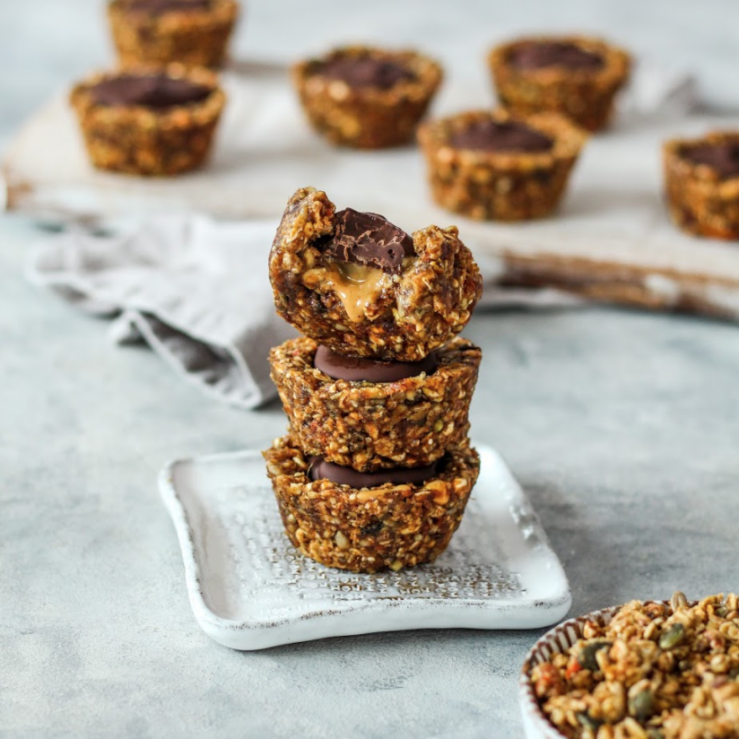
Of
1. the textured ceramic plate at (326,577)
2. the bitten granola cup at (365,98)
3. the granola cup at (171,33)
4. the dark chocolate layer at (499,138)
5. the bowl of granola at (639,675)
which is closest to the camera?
the bowl of granola at (639,675)

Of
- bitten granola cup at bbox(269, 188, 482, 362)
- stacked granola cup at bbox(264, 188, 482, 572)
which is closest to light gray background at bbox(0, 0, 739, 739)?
stacked granola cup at bbox(264, 188, 482, 572)

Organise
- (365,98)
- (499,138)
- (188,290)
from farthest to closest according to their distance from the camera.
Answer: (365,98), (499,138), (188,290)

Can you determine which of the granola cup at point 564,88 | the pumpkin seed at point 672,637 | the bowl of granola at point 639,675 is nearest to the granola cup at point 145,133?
the granola cup at point 564,88

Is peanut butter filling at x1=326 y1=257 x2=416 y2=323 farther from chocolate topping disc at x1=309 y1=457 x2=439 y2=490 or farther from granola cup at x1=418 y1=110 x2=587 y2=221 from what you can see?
granola cup at x1=418 y1=110 x2=587 y2=221

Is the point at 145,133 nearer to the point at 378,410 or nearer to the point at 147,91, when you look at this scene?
the point at 147,91

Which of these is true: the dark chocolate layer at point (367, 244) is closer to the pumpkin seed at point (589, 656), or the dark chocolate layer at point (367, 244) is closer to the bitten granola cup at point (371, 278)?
the bitten granola cup at point (371, 278)

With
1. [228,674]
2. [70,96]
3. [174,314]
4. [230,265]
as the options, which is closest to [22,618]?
[228,674]

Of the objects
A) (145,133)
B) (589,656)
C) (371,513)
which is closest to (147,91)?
(145,133)
